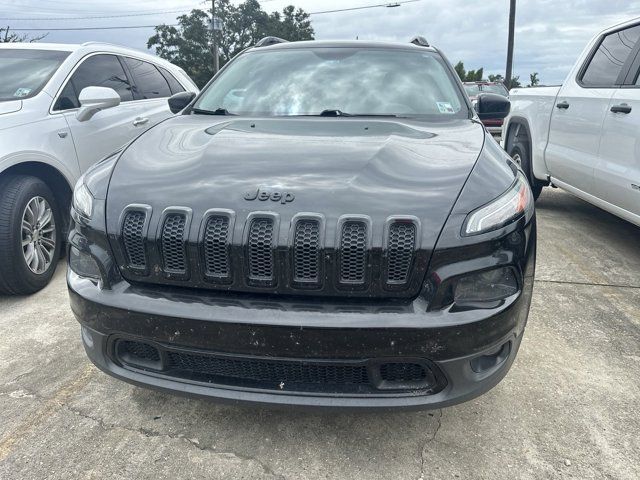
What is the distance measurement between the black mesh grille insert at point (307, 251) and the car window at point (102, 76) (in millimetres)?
3394

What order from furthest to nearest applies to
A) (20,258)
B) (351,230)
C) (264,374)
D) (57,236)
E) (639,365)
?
(57,236)
(20,258)
(639,365)
(264,374)
(351,230)

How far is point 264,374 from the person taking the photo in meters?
2.02

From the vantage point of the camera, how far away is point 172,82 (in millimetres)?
6039

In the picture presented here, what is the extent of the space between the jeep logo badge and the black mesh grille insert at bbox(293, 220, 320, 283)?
→ 0.13m

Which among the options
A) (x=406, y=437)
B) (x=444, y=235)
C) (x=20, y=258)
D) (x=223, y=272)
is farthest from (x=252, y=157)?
(x=20, y=258)

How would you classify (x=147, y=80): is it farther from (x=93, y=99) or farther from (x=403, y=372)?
(x=403, y=372)

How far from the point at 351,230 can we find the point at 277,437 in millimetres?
1027

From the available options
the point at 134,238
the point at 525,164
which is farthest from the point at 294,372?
the point at 525,164

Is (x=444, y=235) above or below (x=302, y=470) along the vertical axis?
above

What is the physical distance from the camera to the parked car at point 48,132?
142 inches

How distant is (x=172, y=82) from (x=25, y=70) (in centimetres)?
189

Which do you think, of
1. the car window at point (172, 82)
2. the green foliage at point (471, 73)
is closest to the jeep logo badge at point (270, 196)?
the car window at point (172, 82)

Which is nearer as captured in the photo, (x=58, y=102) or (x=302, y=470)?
(x=302, y=470)

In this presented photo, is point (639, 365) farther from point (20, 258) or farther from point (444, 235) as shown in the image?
point (20, 258)
